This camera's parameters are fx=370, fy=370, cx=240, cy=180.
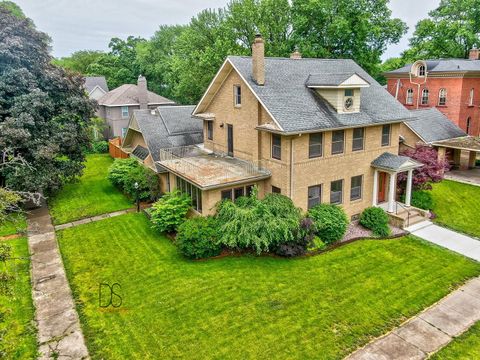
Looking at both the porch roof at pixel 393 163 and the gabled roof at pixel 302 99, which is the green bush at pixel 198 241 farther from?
the porch roof at pixel 393 163

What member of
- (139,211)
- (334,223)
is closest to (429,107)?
(334,223)

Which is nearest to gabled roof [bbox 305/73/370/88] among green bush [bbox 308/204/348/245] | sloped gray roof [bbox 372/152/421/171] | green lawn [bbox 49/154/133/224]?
sloped gray roof [bbox 372/152/421/171]

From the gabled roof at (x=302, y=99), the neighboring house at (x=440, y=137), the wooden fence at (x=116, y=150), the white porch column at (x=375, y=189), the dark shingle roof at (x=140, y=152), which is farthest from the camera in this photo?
the wooden fence at (x=116, y=150)

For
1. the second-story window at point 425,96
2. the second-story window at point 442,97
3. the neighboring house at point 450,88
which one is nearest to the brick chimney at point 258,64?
the neighboring house at point 450,88

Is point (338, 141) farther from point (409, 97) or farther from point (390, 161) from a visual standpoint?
point (409, 97)

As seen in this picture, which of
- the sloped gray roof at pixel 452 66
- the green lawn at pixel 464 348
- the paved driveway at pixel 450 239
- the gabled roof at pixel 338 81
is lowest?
the green lawn at pixel 464 348

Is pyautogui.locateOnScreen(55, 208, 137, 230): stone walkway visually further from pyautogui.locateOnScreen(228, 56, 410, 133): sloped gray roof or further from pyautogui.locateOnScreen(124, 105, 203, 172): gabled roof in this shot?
pyautogui.locateOnScreen(228, 56, 410, 133): sloped gray roof
